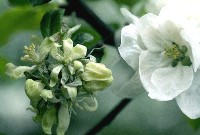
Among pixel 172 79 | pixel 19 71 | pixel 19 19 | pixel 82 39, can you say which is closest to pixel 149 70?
pixel 172 79

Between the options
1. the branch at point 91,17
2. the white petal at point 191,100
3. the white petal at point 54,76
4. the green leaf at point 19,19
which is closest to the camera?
the white petal at point 54,76

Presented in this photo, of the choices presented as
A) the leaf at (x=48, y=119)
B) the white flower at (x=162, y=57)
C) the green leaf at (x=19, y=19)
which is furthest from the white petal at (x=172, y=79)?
the green leaf at (x=19, y=19)

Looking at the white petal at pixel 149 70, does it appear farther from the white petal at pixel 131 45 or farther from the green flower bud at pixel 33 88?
the green flower bud at pixel 33 88

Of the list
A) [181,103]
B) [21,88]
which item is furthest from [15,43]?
[181,103]

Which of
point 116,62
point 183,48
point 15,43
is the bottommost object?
point 15,43

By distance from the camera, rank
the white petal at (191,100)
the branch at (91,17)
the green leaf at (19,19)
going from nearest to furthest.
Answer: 1. the white petal at (191,100)
2. the branch at (91,17)
3. the green leaf at (19,19)

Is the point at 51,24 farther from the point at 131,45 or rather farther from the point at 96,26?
the point at 96,26

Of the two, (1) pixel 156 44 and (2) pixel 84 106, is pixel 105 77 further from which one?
(1) pixel 156 44
